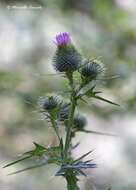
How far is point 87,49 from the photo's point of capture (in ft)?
19.5

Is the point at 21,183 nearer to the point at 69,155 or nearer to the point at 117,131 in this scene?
the point at 117,131

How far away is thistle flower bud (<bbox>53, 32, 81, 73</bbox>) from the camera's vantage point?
180 cm

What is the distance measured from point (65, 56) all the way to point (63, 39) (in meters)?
0.06

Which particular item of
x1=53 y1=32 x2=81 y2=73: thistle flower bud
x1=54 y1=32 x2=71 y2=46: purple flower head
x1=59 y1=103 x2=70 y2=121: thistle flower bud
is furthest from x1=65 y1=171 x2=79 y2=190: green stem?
x1=54 y1=32 x2=71 y2=46: purple flower head

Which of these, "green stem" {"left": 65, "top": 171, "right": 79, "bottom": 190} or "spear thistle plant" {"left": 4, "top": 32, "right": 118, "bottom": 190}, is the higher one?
"spear thistle plant" {"left": 4, "top": 32, "right": 118, "bottom": 190}

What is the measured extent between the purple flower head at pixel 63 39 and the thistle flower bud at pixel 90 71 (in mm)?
124

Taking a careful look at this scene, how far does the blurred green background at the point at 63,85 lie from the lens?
5.16 metres

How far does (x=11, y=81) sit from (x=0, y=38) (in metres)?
0.77

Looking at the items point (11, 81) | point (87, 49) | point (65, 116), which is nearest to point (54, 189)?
point (11, 81)

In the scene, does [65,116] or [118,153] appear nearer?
[65,116]

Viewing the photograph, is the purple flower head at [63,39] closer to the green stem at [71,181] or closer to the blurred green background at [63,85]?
the green stem at [71,181]

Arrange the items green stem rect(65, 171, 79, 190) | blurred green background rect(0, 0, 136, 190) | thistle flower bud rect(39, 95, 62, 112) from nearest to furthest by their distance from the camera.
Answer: green stem rect(65, 171, 79, 190) → thistle flower bud rect(39, 95, 62, 112) → blurred green background rect(0, 0, 136, 190)

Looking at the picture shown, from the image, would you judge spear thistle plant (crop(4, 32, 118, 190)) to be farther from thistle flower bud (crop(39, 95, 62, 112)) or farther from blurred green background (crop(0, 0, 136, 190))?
blurred green background (crop(0, 0, 136, 190))

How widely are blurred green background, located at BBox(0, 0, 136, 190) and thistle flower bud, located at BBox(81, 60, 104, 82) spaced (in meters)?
2.51
